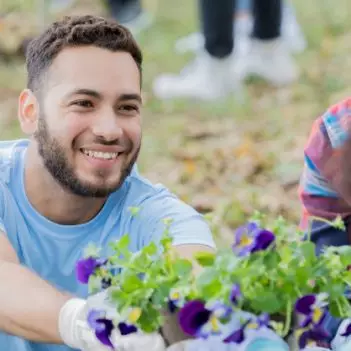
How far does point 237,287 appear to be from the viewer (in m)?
1.61

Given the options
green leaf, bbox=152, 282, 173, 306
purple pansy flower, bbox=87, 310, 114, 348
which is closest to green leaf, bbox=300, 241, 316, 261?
green leaf, bbox=152, 282, 173, 306

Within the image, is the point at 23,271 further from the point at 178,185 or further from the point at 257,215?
the point at 178,185

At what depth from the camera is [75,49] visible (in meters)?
2.33

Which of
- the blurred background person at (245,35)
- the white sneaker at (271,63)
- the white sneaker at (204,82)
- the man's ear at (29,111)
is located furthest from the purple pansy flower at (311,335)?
the blurred background person at (245,35)

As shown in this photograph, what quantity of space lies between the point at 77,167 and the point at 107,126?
117mm

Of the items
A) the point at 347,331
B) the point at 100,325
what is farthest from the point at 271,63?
the point at 100,325

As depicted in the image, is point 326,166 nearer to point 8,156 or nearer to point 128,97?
point 128,97

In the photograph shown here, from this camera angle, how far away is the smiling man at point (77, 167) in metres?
2.26

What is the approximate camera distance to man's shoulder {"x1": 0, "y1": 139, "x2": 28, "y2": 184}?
96.5 inches

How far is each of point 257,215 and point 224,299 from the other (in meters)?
0.24

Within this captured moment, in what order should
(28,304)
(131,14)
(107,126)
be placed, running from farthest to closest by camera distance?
(131,14) < (107,126) < (28,304)

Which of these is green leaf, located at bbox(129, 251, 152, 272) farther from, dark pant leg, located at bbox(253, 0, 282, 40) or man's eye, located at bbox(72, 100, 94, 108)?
dark pant leg, located at bbox(253, 0, 282, 40)

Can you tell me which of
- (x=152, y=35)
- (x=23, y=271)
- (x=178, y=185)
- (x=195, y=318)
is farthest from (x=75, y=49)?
(x=152, y=35)

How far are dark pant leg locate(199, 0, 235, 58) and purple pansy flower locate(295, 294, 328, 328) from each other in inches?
155
